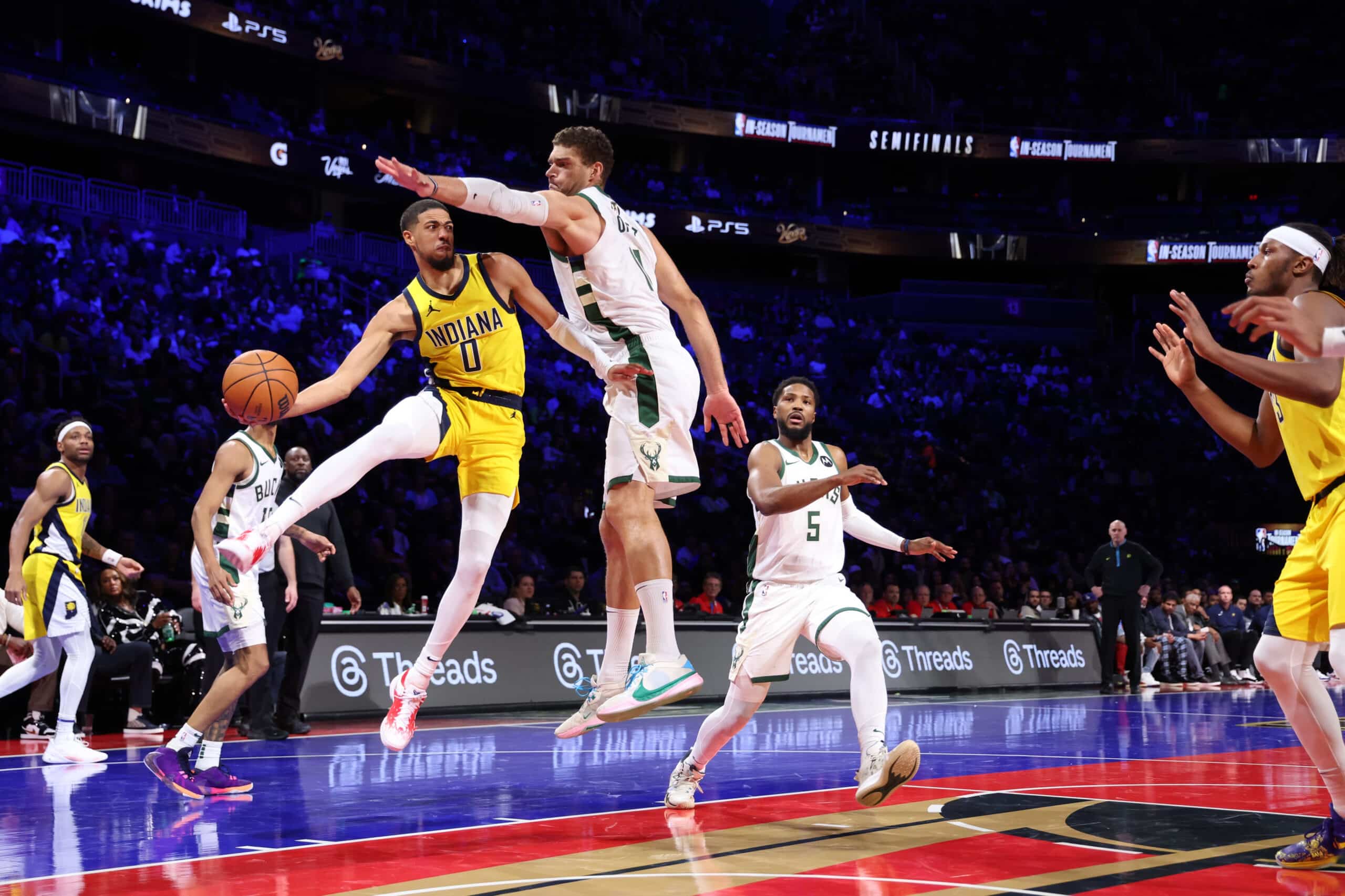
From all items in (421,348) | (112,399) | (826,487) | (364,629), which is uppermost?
(112,399)

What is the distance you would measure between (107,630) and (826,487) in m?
7.23

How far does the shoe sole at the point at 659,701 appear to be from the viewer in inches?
207

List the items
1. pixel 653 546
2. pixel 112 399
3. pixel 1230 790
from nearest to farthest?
1. pixel 653 546
2. pixel 1230 790
3. pixel 112 399

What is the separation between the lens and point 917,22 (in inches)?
1581

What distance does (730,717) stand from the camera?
20.2 ft

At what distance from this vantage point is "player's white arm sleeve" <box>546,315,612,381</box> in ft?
18.3

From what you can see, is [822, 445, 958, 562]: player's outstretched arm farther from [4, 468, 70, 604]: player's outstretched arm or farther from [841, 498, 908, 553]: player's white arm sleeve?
[4, 468, 70, 604]: player's outstretched arm

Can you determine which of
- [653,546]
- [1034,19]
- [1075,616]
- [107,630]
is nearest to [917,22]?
[1034,19]

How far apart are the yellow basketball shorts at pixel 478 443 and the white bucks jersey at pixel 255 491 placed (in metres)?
2.06

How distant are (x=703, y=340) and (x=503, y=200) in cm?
107

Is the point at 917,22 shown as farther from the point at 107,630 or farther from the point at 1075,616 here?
the point at 107,630


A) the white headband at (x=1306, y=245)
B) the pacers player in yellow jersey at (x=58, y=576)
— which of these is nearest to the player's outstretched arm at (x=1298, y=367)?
the white headband at (x=1306, y=245)

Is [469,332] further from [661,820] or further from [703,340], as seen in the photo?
[661,820]

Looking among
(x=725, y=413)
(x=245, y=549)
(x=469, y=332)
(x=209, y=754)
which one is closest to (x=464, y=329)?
(x=469, y=332)
